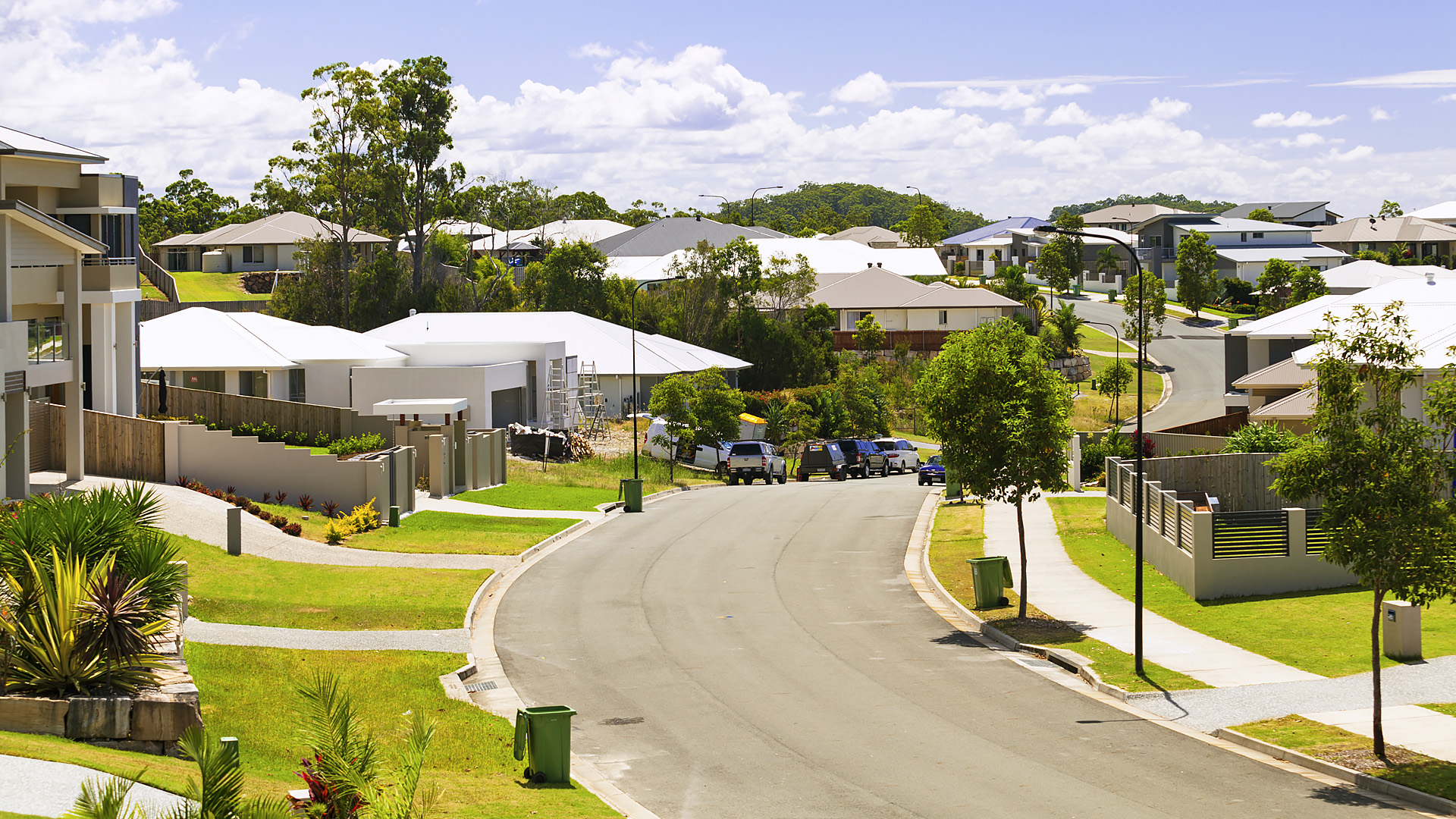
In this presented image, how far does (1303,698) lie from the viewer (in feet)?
62.3

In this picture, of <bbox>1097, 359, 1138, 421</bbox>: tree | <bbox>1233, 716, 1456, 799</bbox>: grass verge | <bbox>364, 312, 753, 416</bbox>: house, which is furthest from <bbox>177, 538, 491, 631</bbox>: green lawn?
<bbox>1097, 359, 1138, 421</bbox>: tree

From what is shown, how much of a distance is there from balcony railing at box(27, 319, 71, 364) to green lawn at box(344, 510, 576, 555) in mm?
8809

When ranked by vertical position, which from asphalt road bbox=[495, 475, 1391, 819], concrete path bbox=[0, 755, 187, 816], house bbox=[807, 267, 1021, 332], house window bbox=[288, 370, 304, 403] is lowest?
asphalt road bbox=[495, 475, 1391, 819]

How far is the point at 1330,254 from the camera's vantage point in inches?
5079

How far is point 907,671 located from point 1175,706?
14.7 feet

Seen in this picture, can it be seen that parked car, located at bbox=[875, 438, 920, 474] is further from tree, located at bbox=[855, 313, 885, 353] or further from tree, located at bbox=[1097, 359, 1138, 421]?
tree, located at bbox=[855, 313, 885, 353]

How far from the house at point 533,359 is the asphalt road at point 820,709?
26.1m

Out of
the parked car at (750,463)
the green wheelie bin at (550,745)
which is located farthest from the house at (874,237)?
the green wheelie bin at (550,745)

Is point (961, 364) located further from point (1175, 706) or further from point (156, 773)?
point (156, 773)

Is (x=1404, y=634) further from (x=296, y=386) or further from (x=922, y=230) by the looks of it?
(x=922, y=230)

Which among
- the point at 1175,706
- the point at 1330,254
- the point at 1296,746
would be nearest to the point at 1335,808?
the point at 1296,746

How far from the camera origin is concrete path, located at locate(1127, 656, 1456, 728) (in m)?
18.3

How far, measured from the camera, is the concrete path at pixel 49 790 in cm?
1013

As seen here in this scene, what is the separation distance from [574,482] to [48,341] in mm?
22352
